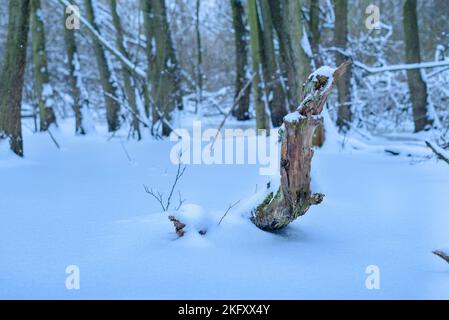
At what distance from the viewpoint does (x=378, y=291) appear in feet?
9.30

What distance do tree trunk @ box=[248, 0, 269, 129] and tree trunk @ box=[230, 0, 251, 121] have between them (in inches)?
233

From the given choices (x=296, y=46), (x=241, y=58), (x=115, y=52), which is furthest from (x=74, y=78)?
(x=296, y=46)

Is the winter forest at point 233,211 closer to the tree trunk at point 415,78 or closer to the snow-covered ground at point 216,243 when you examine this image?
the snow-covered ground at point 216,243

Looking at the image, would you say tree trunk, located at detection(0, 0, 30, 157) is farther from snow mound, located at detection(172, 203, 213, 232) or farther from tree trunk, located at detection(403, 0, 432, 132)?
tree trunk, located at detection(403, 0, 432, 132)

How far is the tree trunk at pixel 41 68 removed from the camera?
14.7 meters

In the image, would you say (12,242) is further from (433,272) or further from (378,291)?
(433,272)

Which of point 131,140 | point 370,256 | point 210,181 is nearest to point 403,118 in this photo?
point 131,140

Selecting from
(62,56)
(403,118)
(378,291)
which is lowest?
(378,291)

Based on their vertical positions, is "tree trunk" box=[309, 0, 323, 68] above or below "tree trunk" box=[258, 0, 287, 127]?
above

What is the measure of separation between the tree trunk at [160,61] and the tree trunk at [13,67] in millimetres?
4759

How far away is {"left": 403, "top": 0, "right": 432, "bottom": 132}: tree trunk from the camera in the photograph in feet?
44.2

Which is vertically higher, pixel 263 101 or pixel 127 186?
pixel 263 101

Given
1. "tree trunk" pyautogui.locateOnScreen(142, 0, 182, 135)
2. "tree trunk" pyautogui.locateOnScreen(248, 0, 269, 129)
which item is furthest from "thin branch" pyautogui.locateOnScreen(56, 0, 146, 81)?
"tree trunk" pyautogui.locateOnScreen(142, 0, 182, 135)

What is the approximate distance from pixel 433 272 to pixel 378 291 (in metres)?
0.50
